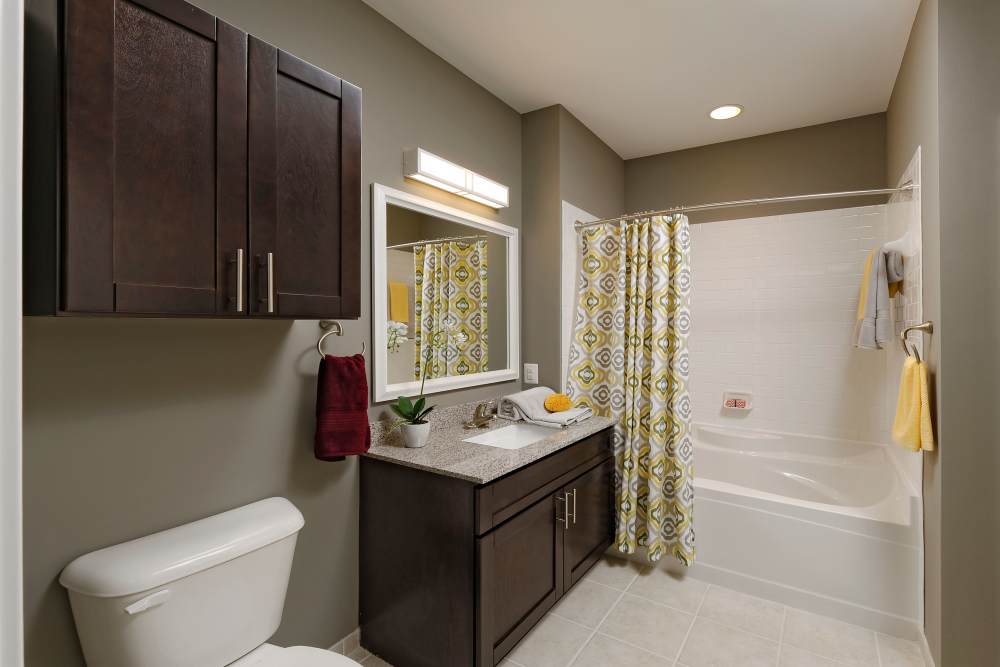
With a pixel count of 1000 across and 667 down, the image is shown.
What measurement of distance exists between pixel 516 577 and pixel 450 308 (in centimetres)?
124

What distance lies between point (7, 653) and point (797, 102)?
3602 mm

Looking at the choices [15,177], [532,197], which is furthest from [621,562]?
[15,177]

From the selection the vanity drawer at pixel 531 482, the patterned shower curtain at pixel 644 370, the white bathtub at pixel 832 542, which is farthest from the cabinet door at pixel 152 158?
the white bathtub at pixel 832 542

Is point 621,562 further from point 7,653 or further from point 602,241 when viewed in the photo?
point 7,653

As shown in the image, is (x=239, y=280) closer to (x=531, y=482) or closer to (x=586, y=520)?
(x=531, y=482)

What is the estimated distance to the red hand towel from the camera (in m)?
1.71

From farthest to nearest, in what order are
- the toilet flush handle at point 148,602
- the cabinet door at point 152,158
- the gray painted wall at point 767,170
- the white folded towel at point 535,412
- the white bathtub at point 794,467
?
the gray painted wall at point 767,170, the white bathtub at point 794,467, the white folded towel at point 535,412, the toilet flush handle at point 148,602, the cabinet door at point 152,158

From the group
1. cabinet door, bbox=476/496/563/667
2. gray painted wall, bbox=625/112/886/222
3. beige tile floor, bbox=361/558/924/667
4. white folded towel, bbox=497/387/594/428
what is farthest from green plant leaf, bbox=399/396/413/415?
gray painted wall, bbox=625/112/886/222

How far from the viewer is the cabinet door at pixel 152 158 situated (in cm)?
100

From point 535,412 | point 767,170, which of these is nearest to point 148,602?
point 535,412

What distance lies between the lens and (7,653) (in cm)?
58

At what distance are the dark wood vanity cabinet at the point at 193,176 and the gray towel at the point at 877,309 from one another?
2.40 m

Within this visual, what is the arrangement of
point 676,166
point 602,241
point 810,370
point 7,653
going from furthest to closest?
point 676,166
point 810,370
point 602,241
point 7,653

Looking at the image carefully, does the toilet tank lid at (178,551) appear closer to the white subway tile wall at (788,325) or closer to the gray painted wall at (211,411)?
the gray painted wall at (211,411)
